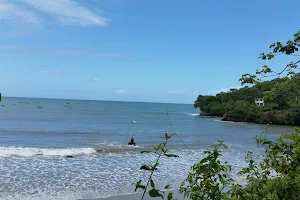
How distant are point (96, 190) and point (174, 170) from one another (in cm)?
441

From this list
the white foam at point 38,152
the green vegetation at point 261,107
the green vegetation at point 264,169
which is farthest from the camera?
the white foam at point 38,152

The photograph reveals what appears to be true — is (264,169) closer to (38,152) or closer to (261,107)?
(38,152)

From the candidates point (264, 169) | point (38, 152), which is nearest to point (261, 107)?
point (38, 152)

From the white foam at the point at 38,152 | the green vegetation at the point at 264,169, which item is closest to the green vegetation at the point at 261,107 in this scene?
the green vegetation at the point at 264,169

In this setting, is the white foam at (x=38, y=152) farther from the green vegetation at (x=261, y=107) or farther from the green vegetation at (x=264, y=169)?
the green vegetation at (x=264, y=169)

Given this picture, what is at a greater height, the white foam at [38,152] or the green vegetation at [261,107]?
the green vegetation at [261,107]

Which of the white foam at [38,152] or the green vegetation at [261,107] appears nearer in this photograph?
the green vegetation at [261,107]

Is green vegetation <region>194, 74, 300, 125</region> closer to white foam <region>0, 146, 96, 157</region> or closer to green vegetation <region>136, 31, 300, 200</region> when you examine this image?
green vegetation <region>136, 31, 300, 200</region>

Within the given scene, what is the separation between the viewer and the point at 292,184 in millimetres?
2490

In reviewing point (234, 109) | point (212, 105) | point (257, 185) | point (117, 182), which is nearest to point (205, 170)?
point (257, 185)

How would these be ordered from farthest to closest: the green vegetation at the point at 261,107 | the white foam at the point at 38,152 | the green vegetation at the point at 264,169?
the white foam at the point at 38,152 → the green vegetation at the point at 261,107 → the green vegetation at the point at 264,169

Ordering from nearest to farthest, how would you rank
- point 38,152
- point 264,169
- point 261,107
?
point 264,169, point 38,152, point 261,107

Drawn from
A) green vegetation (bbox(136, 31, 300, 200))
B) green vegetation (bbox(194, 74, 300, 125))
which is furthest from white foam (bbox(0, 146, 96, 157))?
green vegetation (bbox(136, 31, 300, 200))

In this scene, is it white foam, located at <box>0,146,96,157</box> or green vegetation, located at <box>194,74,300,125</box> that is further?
white foam, located at <box>0,146,96,157</box>
